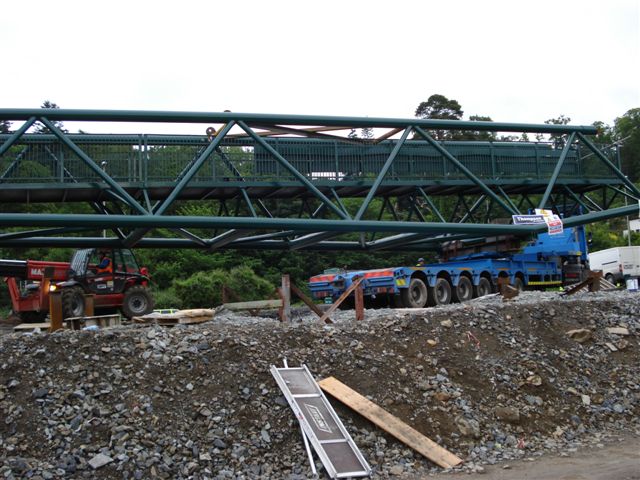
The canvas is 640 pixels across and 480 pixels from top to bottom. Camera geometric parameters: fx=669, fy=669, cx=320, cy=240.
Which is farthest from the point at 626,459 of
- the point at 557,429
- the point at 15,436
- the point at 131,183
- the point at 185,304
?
the point at 185,304

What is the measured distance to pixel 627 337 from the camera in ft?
39.1

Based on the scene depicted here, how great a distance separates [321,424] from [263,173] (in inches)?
238

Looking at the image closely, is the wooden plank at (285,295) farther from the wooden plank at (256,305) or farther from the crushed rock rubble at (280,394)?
the wooden plank at (256,305)

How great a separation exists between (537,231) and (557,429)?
5.31m

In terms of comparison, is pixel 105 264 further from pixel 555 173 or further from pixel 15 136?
pixel 555 173

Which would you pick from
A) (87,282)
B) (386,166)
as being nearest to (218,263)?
(87,282)

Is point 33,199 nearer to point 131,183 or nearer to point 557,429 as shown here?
point 131,183

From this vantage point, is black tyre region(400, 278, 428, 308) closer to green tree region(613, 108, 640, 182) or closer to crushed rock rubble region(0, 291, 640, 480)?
crushed rock rubble region(0, 291, 640, 480)

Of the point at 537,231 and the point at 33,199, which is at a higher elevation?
the point at 33,199

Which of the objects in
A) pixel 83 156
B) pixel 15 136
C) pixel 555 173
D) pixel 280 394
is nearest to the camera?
pixel 280 394

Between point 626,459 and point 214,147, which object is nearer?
point 626,459

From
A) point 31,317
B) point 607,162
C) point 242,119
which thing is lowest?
point 31,317

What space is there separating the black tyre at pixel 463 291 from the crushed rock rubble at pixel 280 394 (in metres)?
8.03

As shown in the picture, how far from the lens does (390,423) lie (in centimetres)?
865
